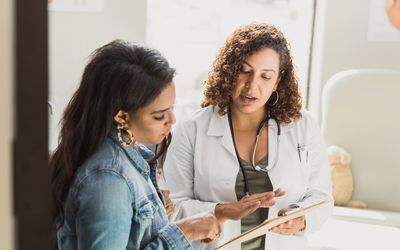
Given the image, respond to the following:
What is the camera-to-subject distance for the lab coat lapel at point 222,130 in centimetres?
152

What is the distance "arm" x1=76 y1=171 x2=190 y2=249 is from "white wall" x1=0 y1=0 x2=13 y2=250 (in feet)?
1.34

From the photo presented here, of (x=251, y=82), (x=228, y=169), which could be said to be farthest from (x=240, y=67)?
(x=228, y=169)

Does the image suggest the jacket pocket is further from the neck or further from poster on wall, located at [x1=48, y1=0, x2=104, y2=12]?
poster on wall, located at [x1=48, y1=0, x2=104, y2=12]

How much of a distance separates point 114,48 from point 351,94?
1.77m

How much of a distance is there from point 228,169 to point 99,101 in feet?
2.14

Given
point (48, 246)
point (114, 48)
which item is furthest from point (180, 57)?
point (48, 246)

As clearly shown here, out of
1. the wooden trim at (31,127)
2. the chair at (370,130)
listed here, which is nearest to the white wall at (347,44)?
the chair at (370,130)

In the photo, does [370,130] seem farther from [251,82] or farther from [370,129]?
[251,82]

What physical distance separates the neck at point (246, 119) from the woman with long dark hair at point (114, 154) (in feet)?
1.86

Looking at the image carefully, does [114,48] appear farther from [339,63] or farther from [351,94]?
[339,63]

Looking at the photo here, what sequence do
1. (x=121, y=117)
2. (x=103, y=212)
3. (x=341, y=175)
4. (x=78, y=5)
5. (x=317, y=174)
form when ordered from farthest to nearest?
(x=78, y=5) → (x=341, y=175) → (x=317, y=174) → (x=121, y=117) → (x=103, y=212)

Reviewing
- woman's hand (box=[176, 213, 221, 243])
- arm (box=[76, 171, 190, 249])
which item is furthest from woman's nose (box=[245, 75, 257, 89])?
arm (box=[76, 171, 190, 249])

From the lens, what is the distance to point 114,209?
848 mm

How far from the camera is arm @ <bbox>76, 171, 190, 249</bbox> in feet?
2.75
